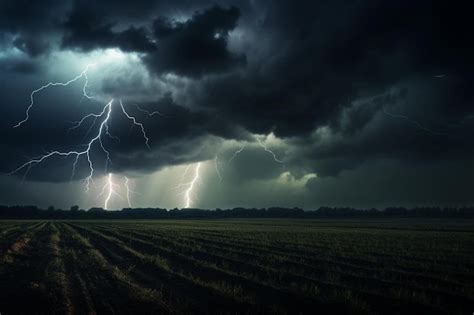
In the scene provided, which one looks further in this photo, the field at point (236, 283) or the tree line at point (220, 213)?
the tree line at point (220, 213)

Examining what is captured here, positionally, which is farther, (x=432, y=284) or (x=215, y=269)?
(x=215, y=269)

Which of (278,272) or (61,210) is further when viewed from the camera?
(61,210)

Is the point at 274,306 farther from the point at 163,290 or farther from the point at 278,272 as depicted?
the point at 278,272

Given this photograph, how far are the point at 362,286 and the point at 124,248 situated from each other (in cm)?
1611

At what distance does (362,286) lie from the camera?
13.4 meters

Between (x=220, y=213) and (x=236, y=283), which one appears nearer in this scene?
(x=236, y=283)

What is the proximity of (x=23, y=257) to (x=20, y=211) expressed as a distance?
159 metres

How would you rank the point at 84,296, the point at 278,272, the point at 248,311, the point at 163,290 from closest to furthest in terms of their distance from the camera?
the point at 248,311
the point at 84,296
the point at 163,290
the point at 278,272

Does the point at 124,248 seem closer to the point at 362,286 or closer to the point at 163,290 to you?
the point at 163,290

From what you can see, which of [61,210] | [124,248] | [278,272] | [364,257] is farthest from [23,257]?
[61,210]

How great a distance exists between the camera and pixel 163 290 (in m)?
12.5

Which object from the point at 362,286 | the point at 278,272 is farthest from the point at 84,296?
the point at 362,286

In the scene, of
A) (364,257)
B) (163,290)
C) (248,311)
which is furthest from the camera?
(364,257)

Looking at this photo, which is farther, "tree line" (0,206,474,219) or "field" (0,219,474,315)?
"tree line" (0,206,474,219)
